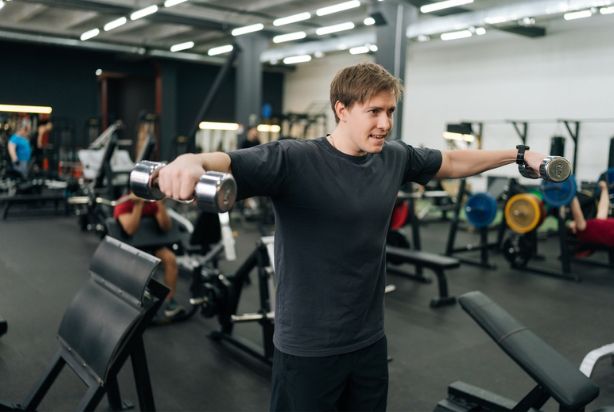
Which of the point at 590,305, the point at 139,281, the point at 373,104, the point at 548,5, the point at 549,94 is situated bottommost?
the point at 590,305

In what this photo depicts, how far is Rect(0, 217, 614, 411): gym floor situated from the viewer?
2455mm

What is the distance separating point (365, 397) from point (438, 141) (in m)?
9.26

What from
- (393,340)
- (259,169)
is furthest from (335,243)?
(393,340)

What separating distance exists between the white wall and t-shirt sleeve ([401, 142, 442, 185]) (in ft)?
22.3

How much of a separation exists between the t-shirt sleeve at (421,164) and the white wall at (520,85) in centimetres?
679

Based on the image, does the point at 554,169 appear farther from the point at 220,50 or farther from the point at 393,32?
the point at 220,50

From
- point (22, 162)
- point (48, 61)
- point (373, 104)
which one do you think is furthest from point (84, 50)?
point (373, 104)

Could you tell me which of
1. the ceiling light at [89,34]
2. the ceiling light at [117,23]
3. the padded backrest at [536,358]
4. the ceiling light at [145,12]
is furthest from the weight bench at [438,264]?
the ceiling light at [89,34]

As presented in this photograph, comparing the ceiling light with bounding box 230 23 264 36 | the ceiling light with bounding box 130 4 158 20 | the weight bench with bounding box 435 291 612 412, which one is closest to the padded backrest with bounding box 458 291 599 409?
the weight bench with bounding box 435 291 612 412

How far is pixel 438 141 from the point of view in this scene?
1015 cm

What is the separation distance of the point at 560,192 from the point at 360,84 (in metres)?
4.03

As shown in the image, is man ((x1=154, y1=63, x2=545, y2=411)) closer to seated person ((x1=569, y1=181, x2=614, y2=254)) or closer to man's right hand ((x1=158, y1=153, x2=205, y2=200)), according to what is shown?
man's right hand ((x1=158, y1=153, x2=205, y2=200))

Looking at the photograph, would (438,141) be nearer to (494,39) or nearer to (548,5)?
(494,39)

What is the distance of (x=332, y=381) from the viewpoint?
125 cm
